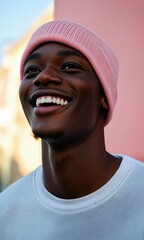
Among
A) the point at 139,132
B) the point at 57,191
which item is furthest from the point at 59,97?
the point at 139,132

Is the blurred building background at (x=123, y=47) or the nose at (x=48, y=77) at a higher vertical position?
the nose at (x=48, y=77)

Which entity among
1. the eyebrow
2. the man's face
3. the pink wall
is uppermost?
the eyebrow

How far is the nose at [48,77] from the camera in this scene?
82 centimetres

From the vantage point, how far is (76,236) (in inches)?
33.1

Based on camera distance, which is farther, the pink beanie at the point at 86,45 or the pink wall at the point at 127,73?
the pink wall at the point at 127,73

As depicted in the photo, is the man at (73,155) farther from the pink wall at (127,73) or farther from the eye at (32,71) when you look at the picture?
the pink wall at (127,73)

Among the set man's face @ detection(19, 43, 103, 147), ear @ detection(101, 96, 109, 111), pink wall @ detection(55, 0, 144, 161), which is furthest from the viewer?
pink wall @ detection(55, 0, 144, 161)

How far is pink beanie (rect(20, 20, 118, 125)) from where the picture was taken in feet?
2.96

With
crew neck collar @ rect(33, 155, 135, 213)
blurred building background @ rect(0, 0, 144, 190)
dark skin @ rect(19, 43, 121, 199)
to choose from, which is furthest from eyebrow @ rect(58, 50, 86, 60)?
blurred building background @ rect(0, 0, 144, 190)

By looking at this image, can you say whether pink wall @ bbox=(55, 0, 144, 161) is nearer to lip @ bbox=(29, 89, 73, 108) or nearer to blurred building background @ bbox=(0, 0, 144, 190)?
blurred building background @ bbox=(0, 0, 144, 190)

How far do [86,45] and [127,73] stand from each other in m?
0.93

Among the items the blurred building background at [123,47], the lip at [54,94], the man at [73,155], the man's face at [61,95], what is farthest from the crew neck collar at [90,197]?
the blurred building background at [123,47]

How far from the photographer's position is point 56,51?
2.90ft

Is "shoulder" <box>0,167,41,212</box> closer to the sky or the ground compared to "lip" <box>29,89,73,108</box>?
closer to the ground
